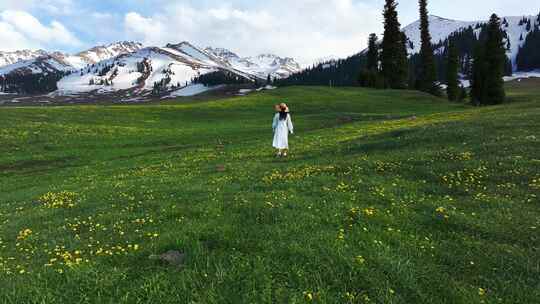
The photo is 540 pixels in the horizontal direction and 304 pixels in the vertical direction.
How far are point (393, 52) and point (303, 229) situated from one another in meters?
105

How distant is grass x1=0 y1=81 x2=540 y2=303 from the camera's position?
7281 millimetres

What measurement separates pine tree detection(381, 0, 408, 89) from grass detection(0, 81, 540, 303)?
8597 cm

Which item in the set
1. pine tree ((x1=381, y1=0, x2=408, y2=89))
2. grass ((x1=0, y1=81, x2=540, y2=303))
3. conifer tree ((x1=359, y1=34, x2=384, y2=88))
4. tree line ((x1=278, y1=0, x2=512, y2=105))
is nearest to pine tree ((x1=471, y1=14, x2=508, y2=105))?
tree line ((x1=278, y1=0, x2=512, y2=105))

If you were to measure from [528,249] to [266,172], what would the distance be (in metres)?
12.3

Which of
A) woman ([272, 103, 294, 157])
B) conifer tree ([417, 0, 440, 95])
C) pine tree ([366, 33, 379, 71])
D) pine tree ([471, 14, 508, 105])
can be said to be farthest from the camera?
pine tree ([366, 33, 379, 71])

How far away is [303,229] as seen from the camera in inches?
388

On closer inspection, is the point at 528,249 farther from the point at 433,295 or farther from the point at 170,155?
the point at 170,155

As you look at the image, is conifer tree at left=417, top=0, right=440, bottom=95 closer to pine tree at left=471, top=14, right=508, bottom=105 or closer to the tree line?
the tree line

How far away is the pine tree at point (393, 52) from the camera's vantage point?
104m

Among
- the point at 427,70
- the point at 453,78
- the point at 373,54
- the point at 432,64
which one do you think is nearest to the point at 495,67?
the point at 453,78

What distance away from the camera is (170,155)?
3297 centimetres

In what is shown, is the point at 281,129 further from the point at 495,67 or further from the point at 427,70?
the point at 427,70

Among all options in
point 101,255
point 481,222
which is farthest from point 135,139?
point 481,222

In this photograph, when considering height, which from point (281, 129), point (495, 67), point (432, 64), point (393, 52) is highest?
point (393, 52)
